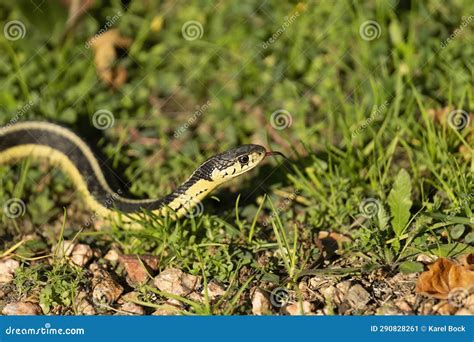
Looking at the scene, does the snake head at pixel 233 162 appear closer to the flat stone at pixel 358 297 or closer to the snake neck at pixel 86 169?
the snake neck at pixel 86 169

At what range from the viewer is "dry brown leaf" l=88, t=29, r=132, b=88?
18.0ft

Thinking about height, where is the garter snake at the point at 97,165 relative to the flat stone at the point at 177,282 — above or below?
above

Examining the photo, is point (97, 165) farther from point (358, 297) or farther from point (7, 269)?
point (358, 297)

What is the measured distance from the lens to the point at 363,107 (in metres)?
4.93

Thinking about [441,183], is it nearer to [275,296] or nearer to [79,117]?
[275,296]

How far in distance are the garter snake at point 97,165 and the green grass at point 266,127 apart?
12 cm

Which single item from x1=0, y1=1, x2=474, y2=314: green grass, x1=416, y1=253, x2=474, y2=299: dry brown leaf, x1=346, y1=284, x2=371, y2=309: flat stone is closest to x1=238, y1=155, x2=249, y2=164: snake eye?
x1=0, y1=1, x2=474, y2=314: green grass

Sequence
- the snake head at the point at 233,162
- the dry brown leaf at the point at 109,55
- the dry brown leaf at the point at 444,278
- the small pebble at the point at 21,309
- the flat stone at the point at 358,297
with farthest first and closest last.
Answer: the dry brown leaf at the point at 109,55
the snake head at the point at 233,162
the small pebble at the point at 21,309
the flat stone at the point at 358,297
the dry brown leaf at the point at 444,278

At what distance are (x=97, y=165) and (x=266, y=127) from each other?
1356 millimetres

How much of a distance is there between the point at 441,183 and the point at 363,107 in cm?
102

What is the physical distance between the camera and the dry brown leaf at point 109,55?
5.50m

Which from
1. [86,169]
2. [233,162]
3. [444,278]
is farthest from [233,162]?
[444,278]

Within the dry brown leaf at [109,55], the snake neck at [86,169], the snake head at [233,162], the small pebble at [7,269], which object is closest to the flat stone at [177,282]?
the snake neck at [86,169]

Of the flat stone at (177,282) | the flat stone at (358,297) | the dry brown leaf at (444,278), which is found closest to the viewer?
the dry brown leaf at (444,278)
